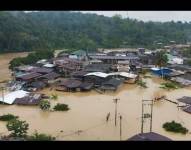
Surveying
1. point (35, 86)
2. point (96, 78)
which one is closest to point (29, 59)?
point (35, 86)

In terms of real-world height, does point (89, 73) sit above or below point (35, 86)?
above

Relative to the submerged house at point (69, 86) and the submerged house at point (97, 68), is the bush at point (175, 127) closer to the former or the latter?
the submerged house at point (69, 86)

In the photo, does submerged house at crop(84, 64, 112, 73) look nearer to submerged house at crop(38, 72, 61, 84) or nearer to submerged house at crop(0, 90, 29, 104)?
submerged house at crop(38, 72, 61, 84)

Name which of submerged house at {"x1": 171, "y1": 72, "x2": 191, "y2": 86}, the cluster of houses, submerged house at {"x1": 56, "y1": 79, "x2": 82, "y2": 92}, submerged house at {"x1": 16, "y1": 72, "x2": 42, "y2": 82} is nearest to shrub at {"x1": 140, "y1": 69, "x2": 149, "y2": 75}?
the cluster of houses

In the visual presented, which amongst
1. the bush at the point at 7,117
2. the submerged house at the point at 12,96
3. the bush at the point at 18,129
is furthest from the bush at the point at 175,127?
the submerged house at the point at 12,96

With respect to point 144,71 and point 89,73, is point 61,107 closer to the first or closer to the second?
point 89,73

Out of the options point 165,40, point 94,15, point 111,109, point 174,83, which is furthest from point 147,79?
point 94,15

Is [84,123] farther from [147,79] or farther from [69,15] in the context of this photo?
[69,15]
